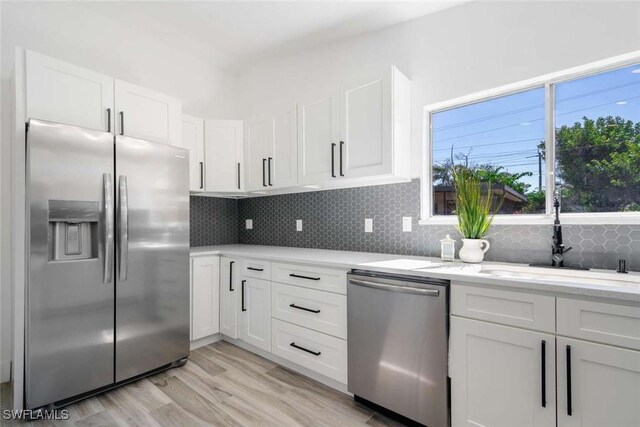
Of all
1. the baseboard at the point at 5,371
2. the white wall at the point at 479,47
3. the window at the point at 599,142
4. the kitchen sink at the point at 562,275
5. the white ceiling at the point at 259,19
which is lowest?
the baseboard at the point at 5,371

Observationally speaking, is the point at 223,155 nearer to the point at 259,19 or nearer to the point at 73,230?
the point at 259,19

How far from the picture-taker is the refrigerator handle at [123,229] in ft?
6.66

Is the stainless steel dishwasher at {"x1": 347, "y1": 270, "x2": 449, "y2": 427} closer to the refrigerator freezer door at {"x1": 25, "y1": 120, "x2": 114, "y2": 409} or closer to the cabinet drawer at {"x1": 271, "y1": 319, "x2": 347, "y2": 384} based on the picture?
the cabinet drawer at {"x1": 271, "y1": 319, "x2": 347, "y2": 384}

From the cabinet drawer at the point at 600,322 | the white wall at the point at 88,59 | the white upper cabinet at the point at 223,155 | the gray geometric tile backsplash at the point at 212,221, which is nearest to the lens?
the cabinet drawer at the point at 600,322

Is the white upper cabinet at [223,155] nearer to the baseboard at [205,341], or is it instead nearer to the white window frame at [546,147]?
the baseboard at [205,341]

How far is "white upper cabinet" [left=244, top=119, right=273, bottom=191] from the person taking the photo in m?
2.91

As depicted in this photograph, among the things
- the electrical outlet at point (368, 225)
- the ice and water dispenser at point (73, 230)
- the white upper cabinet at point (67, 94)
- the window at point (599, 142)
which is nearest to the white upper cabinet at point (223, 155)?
the white upper cabinet at point (67, 94)

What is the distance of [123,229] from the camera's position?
6.70 ft

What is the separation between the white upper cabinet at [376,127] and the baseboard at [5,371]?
9.03 feet

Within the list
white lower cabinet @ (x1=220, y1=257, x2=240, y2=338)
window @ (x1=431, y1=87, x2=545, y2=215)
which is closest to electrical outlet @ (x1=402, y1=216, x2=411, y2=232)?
window @ (x1=431, y1=87, x2=545, y2=215)

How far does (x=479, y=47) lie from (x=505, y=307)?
5.72 feet

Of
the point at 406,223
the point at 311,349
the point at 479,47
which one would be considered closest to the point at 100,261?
the point at 311,349

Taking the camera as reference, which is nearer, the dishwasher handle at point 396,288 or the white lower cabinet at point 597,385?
the white lower cabinet at point 597,385

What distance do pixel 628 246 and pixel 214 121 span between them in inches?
130
